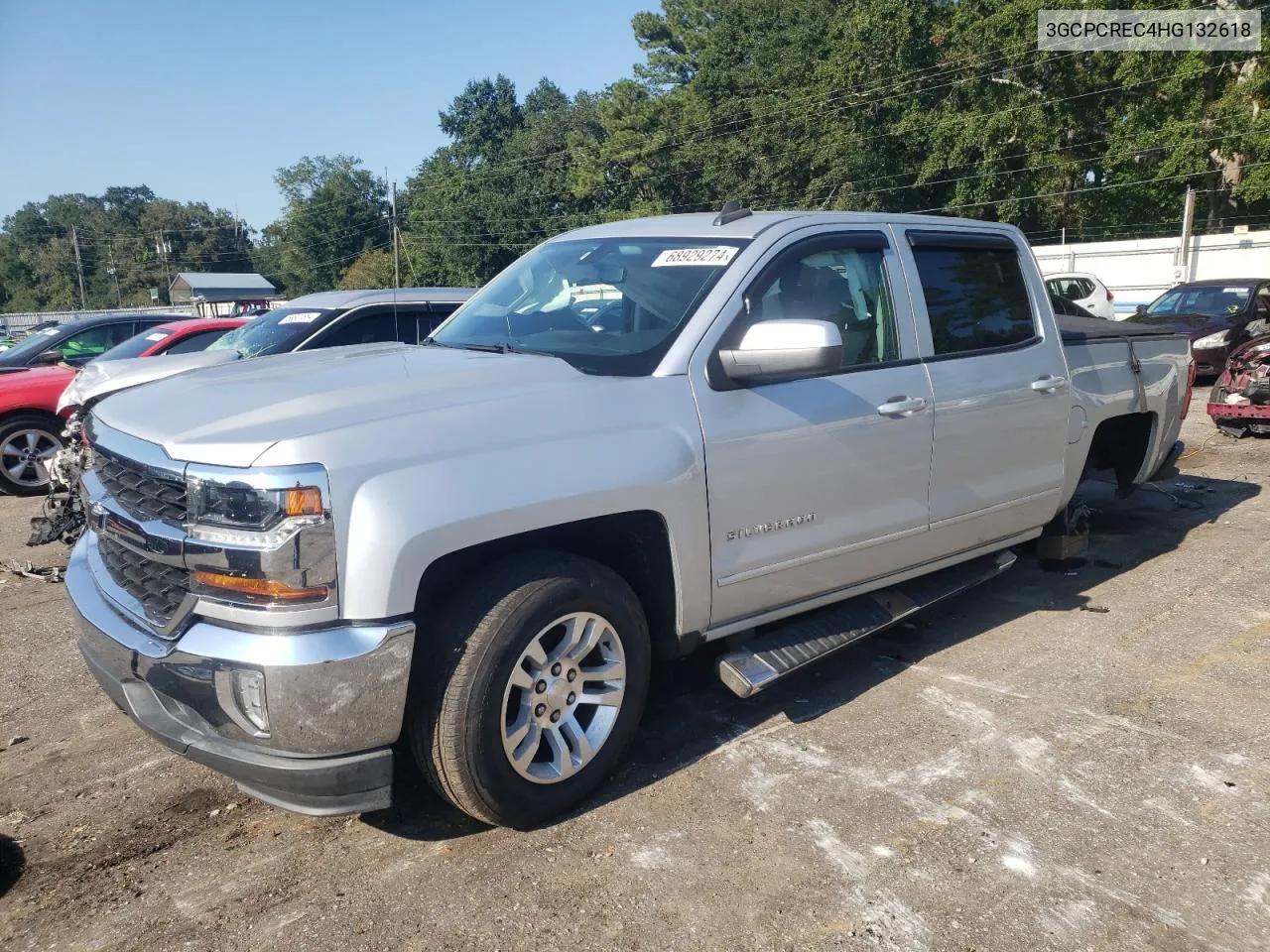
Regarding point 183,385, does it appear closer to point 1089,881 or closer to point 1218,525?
point 1089,881

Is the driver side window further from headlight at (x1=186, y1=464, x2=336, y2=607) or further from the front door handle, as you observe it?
headlight at (x1=186, y1=464, x2=336, y2=607)

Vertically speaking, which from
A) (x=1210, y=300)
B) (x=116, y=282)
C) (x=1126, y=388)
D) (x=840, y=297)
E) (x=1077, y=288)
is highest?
(x=116, y=282)

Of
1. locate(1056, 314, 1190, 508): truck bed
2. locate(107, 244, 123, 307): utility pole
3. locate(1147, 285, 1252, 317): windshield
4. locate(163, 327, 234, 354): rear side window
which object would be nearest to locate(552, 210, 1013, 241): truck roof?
locate(1056, 314, 1190, 508): truck bed

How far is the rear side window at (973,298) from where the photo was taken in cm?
432

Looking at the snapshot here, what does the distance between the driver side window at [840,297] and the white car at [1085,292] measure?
1574cm

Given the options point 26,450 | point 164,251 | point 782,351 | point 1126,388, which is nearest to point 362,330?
point 26,450

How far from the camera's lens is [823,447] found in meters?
3.64

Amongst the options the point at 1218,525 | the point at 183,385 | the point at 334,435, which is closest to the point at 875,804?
the point at 334,435

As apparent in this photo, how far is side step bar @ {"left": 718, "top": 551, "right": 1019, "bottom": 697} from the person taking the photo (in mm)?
3512

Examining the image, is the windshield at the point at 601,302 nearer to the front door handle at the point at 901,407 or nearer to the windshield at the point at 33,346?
the front door handle at the point at 901,407

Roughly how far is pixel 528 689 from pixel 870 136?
47110 mm

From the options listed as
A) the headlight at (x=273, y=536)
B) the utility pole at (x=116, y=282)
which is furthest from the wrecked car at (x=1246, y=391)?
the utility pole at (x=116, y=282)

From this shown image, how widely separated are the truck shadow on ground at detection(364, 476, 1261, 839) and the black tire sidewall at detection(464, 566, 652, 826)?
19cm

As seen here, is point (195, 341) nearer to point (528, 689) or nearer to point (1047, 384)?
point (528, 689)
